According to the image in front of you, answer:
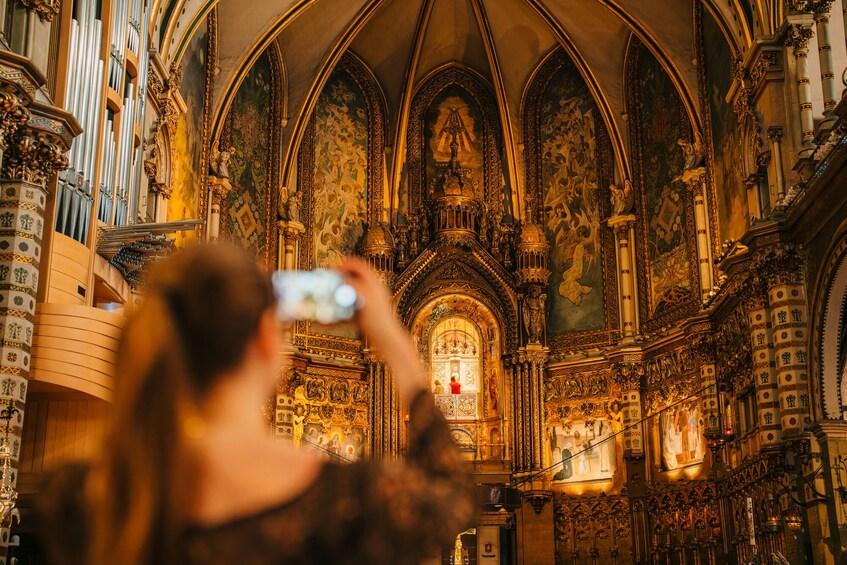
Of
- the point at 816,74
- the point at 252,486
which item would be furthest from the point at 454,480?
the point at 816,74

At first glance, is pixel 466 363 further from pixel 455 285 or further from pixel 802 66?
pixel 802 66

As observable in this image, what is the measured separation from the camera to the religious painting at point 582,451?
81.8 feet

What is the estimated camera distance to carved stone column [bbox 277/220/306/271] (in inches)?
1036

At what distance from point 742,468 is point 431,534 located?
1894cm

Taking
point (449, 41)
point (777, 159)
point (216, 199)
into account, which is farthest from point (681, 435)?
point (449, 41)

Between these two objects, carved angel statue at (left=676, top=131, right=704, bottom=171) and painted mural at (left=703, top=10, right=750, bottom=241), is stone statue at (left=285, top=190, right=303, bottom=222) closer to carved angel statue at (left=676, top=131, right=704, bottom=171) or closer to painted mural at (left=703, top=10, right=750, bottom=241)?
carved angel statue at (left=676, top=131, right=704, bottom=171)

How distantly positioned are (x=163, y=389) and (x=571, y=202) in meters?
26.1

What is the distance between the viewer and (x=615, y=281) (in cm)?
2592

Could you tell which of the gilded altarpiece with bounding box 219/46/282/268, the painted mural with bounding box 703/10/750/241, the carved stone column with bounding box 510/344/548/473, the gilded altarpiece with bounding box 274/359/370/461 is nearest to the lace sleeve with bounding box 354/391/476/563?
the painted mural with bounding box 703/10/750/241

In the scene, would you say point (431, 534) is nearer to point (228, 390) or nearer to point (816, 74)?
point (228, 390)

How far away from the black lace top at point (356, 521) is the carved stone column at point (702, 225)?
21.4m

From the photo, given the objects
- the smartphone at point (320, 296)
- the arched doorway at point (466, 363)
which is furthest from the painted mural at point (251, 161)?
the smartphone at point (320, 296)

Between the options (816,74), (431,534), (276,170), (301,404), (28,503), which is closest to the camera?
(431,534)

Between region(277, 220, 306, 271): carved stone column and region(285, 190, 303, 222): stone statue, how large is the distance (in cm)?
12
